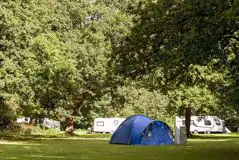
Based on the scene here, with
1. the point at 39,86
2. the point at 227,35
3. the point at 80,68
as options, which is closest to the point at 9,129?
the point at 80,68

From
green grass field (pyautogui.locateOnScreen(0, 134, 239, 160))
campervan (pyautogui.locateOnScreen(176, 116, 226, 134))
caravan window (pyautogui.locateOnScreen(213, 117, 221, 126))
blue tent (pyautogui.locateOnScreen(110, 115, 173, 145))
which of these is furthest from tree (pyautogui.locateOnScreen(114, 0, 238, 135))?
campervan (pyautogui.locateOnScreen(176, 116, 226, 134))

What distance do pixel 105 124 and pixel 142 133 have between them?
32.4 m

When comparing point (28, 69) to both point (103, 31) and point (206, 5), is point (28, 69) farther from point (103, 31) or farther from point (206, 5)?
point (206, 5)

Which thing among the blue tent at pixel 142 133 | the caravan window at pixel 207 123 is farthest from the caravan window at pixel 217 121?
the blue tent at pixel 142 133


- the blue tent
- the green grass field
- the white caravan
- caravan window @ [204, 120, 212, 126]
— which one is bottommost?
the green grass field

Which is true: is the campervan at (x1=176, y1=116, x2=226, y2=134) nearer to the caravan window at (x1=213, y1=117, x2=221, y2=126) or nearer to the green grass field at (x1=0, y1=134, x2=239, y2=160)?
the caravan window at (x1=213, y1=117, x2=221, y2=126)

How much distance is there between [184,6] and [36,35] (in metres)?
17.4

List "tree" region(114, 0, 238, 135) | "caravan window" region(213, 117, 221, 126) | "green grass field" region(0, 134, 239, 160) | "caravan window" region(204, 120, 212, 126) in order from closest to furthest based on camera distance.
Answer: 1. "tree" region(114, 0, 238, 135)
2. "green grass field" region(0, 134, 239, 160)
3. "caravan window" region(213, 117, 221, 126)
4. "caravan window" region(204, 120, 212, 126)

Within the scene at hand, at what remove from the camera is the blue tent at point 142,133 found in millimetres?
30594

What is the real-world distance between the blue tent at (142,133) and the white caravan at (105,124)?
29519 millimetres

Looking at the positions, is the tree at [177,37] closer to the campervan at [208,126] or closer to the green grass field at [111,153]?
the green grass field at [111,153]

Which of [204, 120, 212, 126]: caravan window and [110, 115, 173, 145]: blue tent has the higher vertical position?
[204, 120, 212, 126]: caravan window

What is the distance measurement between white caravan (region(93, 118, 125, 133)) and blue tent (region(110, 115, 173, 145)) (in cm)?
2952

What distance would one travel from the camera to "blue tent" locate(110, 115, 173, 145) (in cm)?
3059
